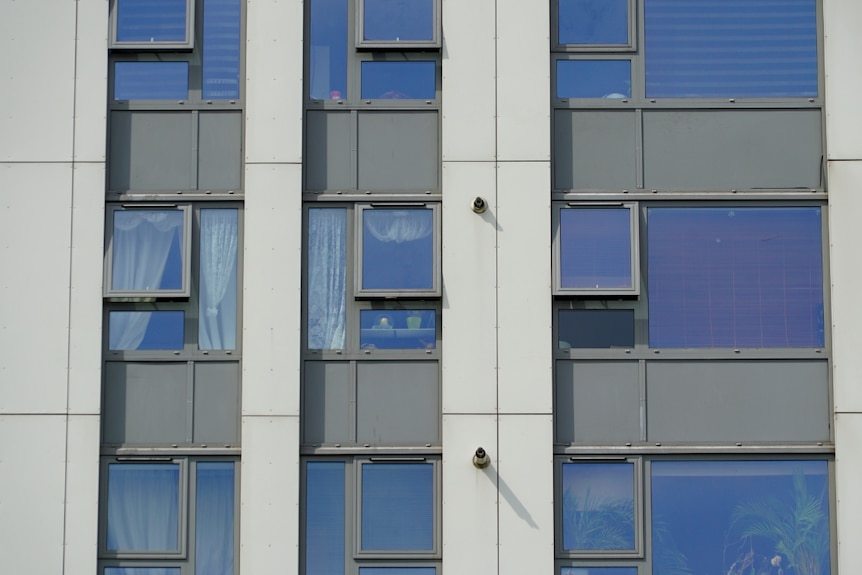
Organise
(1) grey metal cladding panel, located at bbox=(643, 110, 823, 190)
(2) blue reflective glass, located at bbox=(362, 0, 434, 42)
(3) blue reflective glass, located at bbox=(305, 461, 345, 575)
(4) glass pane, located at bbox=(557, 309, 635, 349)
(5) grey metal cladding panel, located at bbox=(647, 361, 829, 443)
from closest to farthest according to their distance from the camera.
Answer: (3) blue reflective glass, located at bbox=(305, 461, 345, 575), (5) grey metal cladding panel, located at bbox=(647, 361, 829, 443), (4) glass pane, located at bbox=(557, 309, 635, 349), (1) grey metal cladding panel, located at bbox=(643, 110, 823, 190), (2) blue reflective glass, located at bbox=(362, 0, 434, 42)

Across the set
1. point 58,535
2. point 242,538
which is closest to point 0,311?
point 58,535

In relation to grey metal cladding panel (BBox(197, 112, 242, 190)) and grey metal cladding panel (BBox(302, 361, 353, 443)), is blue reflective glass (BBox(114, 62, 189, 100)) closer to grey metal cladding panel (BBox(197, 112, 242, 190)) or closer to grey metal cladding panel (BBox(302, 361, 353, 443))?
grey metal cladding panel (BBox(197, 112, 242, 190))

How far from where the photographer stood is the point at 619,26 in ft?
39.8

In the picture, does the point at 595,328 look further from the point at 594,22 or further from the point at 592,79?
the point at 594,22

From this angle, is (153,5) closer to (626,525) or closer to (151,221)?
(151,221)

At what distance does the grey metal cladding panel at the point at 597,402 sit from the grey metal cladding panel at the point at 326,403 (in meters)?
2.16

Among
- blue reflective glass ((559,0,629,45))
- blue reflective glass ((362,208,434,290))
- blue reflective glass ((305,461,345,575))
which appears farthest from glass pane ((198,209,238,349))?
blue reflective glass ((559,0,629,45))

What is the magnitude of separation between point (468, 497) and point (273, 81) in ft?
15.5

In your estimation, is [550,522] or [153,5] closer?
[550,522]

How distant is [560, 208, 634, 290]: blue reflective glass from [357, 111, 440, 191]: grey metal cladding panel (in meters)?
1.50

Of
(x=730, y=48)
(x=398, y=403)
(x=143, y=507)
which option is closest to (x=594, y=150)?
(x=730, y=48)

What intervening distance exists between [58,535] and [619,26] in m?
7.81

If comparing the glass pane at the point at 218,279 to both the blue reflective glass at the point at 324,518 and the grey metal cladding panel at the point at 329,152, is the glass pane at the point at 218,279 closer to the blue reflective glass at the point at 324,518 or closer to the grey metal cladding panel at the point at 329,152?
the grey metal cladding panel at the point at 329,152

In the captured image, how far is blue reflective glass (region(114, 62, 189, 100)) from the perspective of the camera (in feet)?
39.6
